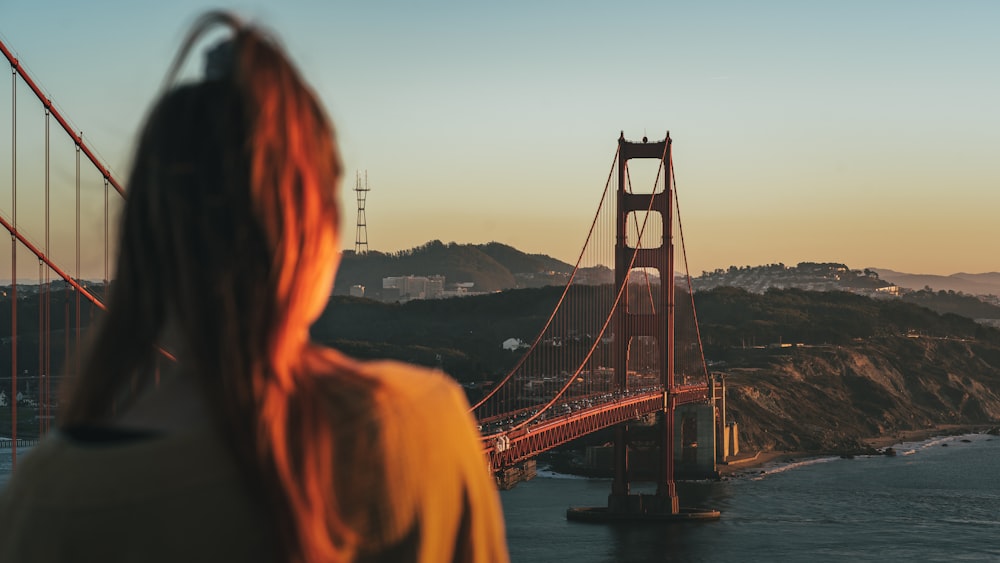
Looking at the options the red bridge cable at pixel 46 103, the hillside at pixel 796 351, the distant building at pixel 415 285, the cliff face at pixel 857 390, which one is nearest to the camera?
the red bridge cable at pixel 46 103

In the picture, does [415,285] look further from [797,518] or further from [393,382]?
[393,382]

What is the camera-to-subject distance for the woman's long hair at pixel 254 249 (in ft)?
2.59

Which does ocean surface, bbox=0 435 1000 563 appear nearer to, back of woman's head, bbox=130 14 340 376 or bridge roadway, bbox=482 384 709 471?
bridge roadway, bbox=482 384 709 471

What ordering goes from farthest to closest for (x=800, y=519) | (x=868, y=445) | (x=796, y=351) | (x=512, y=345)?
(x=512, y=345)
(x=796, y=351)
(x=868, y=445)
(x=800, y=519)

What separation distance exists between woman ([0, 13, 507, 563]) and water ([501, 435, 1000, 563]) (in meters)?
30.5

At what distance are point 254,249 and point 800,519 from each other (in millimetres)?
39733

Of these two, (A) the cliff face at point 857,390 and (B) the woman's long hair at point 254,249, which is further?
(A) the cliff face at point 857,390

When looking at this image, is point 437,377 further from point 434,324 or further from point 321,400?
point 434,324

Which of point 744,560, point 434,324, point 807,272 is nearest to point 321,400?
point 744,560

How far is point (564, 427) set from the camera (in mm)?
29047

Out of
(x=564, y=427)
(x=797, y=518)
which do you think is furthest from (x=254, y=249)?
(x=797, y=518)

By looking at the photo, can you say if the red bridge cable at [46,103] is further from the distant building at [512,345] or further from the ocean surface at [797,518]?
the distant building at [512,345]

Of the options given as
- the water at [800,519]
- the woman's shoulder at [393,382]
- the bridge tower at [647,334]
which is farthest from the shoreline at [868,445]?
the woman's shoulder at [393,382]

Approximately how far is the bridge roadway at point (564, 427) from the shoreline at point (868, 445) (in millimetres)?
14468
